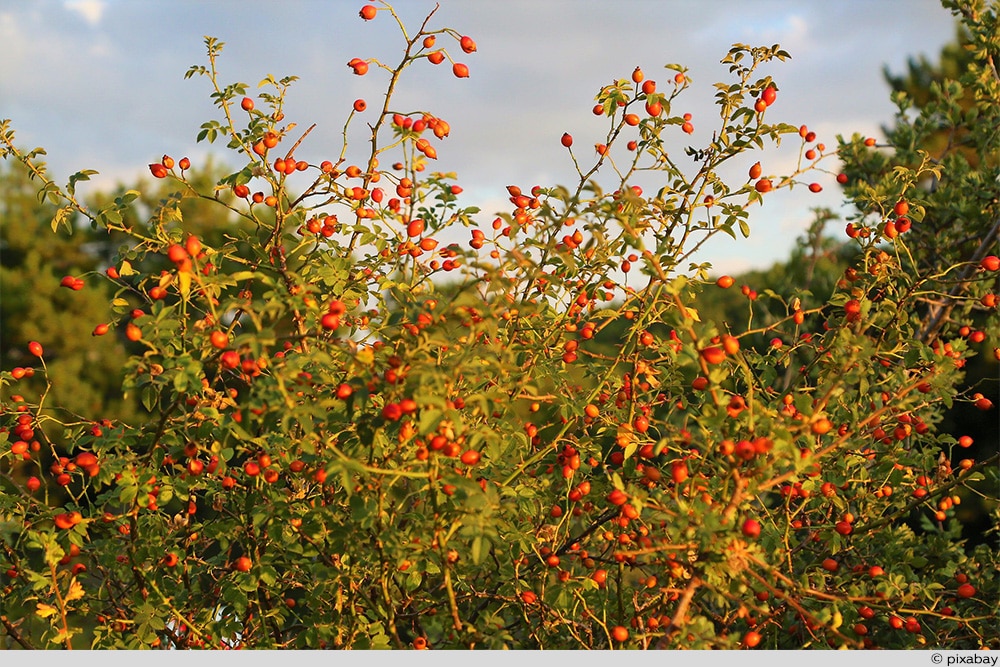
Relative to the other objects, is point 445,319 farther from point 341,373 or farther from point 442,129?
point 442,129

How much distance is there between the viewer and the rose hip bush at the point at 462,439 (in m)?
2.43

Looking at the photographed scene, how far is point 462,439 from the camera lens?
2.65 meters

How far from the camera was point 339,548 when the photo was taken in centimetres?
261

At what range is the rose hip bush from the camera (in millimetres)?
2432

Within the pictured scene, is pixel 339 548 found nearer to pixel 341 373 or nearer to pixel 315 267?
pixel 341 373

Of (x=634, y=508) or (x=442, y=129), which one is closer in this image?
(x=634, y=508)

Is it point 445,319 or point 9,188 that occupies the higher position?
point 9,188

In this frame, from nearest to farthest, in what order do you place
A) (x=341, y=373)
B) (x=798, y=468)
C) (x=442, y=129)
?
(x=798, y=468), (x=341, y=373), (x=442, y=129)

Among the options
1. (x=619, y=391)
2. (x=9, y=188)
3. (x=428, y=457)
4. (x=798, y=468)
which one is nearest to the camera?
(x=798, y=468)

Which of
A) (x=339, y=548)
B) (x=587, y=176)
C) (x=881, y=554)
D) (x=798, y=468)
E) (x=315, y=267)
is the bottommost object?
(x=881, y=554)

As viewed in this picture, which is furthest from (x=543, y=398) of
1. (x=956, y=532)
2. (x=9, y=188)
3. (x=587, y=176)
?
(x=9, y=188)

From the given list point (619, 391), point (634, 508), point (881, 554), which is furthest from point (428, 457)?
point (881, 554)

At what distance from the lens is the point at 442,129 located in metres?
3.24

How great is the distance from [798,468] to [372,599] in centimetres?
174
